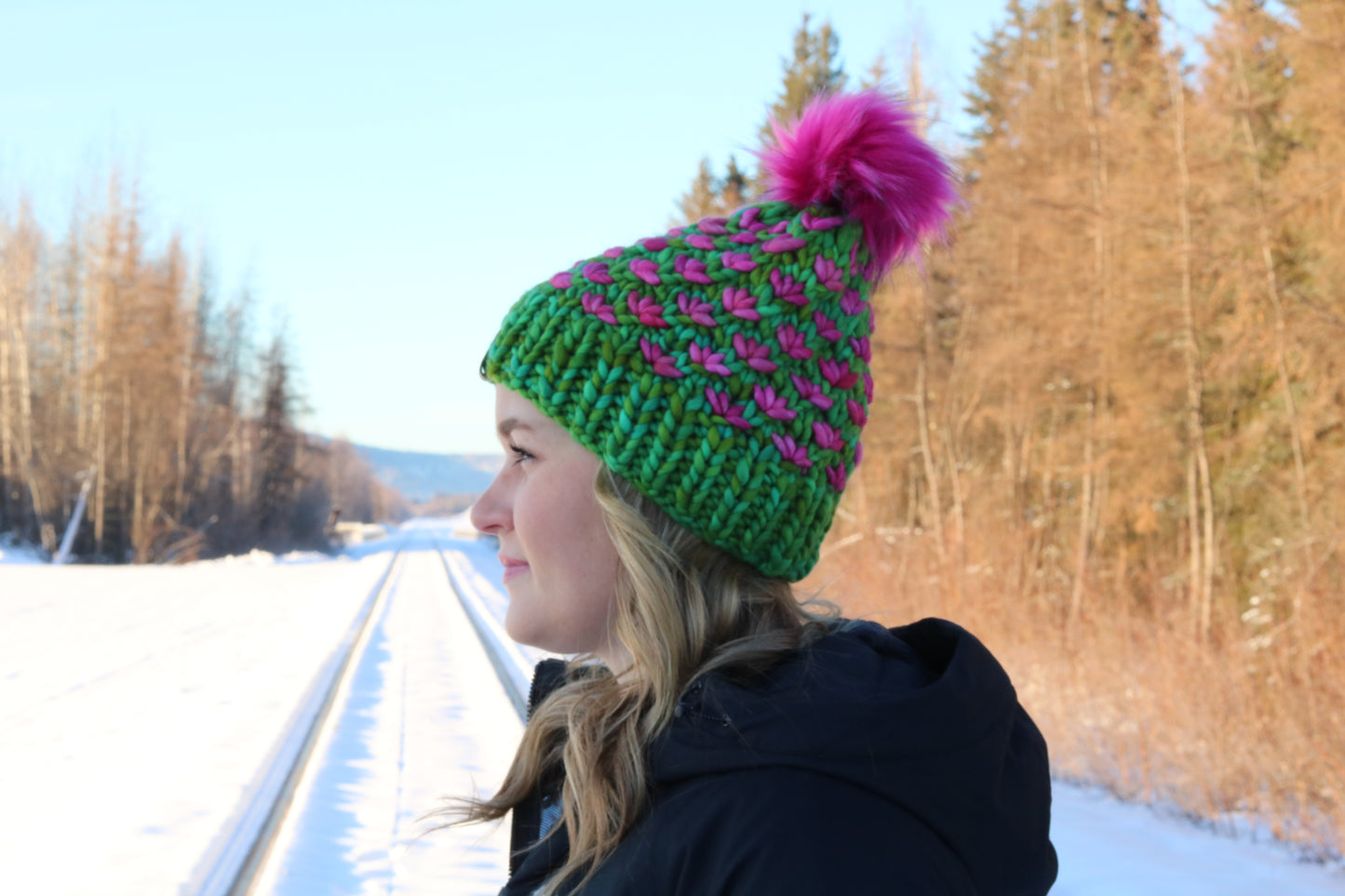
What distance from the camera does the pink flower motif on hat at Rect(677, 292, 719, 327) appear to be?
1457 mm

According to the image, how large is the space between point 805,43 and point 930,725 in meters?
23.4

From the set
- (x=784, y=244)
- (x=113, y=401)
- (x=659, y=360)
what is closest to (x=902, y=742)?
(x=659, y=360)

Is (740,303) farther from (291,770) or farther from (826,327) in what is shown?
(291,770)

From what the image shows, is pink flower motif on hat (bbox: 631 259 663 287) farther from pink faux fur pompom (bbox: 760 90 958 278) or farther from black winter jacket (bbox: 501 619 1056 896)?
black winter jacket (bbox: 501 619 1056 896)

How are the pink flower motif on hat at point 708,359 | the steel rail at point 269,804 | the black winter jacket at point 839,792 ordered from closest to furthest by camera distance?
the black winter jacket at point 839,792 → the pink flower motif on hat at point 708,359 → the steel rail at point 269,804

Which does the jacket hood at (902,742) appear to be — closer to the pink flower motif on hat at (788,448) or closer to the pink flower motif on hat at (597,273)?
the pink flower motif on hat at (788,448)

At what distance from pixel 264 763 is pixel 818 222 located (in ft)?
16.0

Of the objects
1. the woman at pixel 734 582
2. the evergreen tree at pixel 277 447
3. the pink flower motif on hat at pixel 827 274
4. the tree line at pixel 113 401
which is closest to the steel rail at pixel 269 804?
the woman at pixel 734 582

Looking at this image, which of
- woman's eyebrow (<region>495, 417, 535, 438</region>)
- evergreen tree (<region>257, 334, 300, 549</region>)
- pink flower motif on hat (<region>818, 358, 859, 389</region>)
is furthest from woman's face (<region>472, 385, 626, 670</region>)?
evergreen tree (<region>257, 334, 300, 549</region>)

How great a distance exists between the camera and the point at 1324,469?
367 inches

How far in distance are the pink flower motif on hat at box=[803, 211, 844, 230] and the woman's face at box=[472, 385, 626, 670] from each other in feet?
1.62

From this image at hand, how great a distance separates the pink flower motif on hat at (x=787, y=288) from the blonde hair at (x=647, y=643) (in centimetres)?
37

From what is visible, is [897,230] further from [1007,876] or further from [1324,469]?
[1324,469]

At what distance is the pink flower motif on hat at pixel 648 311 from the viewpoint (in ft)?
4.81
